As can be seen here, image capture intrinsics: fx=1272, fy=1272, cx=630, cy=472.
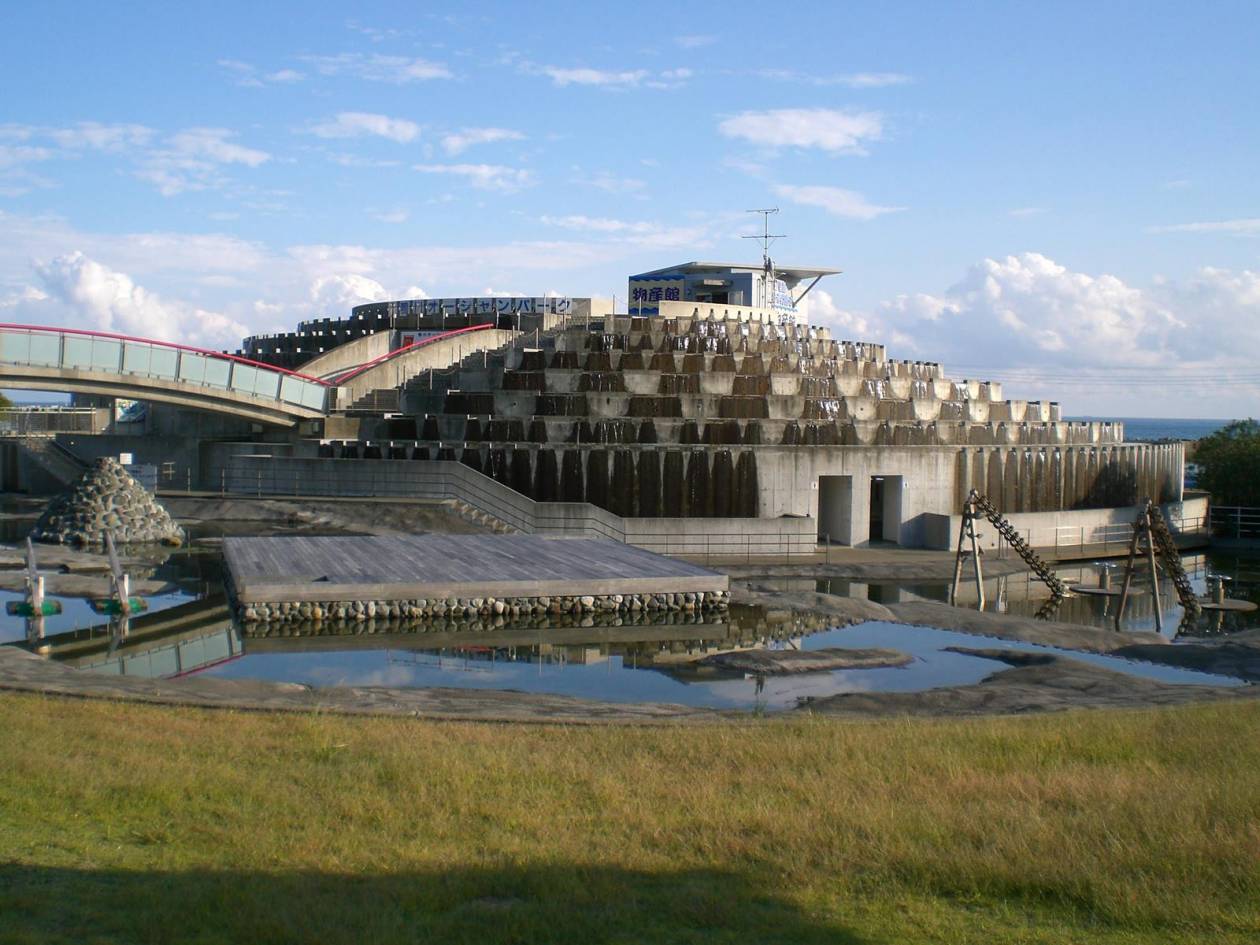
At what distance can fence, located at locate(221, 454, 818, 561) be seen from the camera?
41.8m

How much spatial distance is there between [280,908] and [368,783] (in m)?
4.06

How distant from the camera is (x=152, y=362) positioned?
4406 centimetres

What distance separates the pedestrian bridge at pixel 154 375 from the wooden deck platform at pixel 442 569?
10269mm

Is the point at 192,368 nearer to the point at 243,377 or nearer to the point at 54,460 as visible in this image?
the point at 243,377

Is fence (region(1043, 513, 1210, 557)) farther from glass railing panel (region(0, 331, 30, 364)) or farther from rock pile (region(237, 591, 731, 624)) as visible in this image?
glass railing panel (region(0, 331, 30, 364))

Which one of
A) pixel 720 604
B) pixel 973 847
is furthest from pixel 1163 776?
pixel 720 604

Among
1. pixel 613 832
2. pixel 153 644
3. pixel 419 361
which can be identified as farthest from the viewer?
pixel 419 361

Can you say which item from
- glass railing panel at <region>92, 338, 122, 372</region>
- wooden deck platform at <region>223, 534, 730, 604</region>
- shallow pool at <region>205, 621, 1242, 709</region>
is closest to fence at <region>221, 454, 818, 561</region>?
wooden deck platform at <region>223, 534, 730, 604</region>

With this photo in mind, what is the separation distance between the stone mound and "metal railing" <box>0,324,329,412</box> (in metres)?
3.76

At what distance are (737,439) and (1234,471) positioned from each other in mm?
26143

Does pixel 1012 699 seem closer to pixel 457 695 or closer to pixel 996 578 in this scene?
pixel 457 695

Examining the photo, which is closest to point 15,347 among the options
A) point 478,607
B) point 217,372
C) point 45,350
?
point 45,350

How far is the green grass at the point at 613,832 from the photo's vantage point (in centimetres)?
901

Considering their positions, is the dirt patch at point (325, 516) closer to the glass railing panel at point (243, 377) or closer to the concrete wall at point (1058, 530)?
the glass railing panel at point (243, 377)
